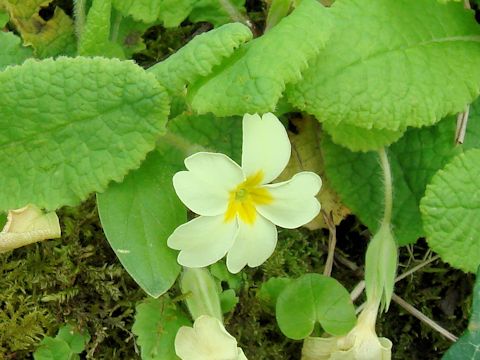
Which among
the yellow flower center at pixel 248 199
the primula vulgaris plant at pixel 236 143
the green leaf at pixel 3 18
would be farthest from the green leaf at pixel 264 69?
the green leaf at pixel 3 18

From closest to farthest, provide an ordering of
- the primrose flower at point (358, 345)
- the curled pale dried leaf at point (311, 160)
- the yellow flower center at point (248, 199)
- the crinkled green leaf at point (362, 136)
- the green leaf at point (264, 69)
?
the green leaf at point (264, 69)
the yellow flower center at point (248, 199)
the primrose flower at point (358, 345)
the crinkled green leaf at point (362, 136)
the curled pale dried leaf at point (311, 160)

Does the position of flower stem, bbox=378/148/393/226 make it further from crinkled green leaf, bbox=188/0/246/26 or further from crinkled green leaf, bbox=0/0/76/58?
crinkled green leaf, bbox=0/0/76/58

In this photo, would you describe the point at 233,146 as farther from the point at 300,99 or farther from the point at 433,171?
the point at 433,171

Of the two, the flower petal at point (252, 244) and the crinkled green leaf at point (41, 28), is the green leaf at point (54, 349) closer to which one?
the flower petal at point (252, 244)

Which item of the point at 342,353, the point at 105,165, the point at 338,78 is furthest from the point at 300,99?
the point at 342,353

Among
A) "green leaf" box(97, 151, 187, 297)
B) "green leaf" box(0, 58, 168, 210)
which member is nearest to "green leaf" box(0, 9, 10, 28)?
"green leaf" box(0, 58, 168, 210)

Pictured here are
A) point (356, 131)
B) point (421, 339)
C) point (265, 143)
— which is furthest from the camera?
point (421, 339)
